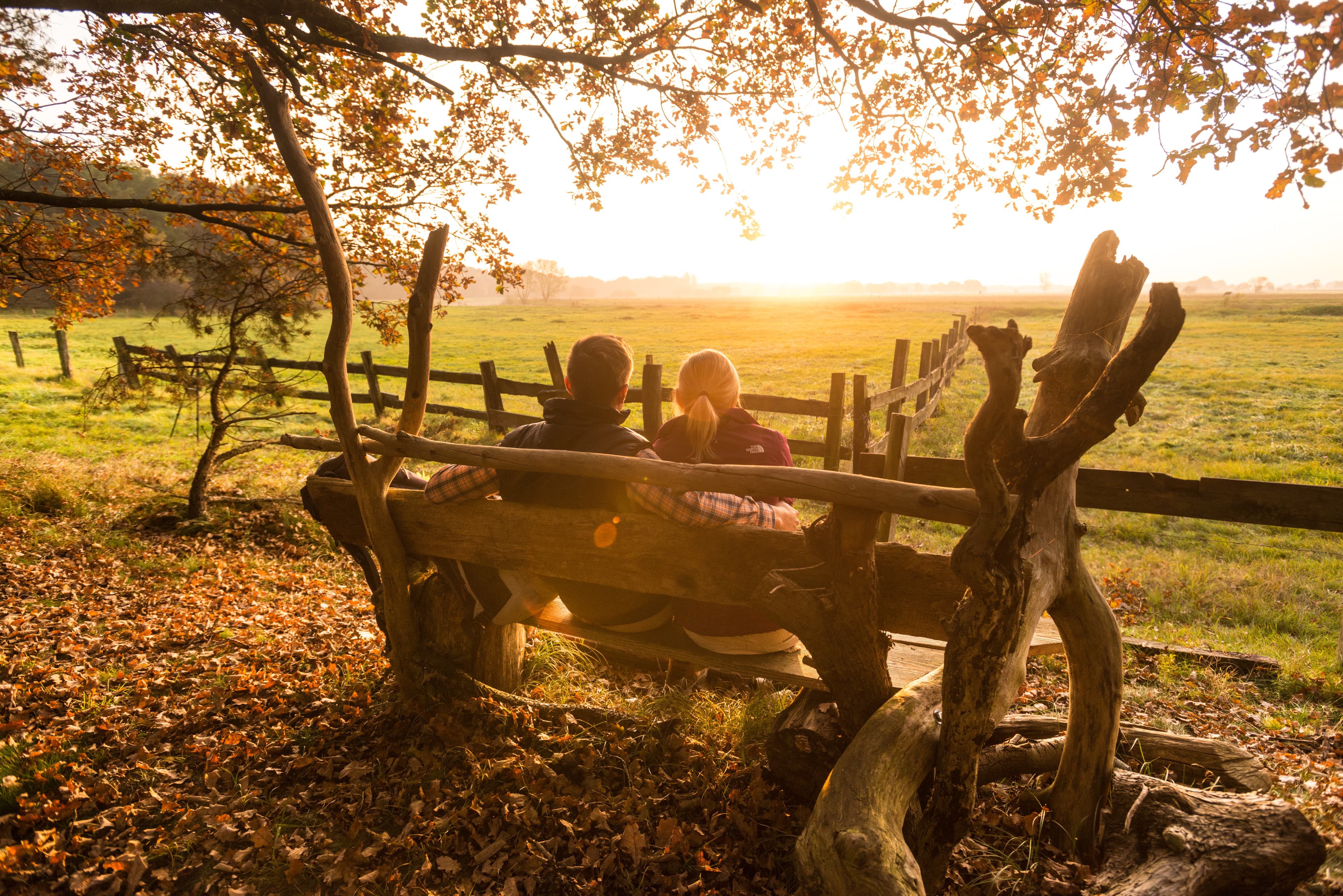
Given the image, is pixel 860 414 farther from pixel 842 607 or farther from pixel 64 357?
pixel 64 357

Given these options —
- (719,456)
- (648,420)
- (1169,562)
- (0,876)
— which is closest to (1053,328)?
(1169,562)

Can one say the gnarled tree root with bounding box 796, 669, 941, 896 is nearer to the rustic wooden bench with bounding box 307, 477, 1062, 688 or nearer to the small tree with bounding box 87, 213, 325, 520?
the rustic wooden bench with bounding box 307, 477, 1062, 688

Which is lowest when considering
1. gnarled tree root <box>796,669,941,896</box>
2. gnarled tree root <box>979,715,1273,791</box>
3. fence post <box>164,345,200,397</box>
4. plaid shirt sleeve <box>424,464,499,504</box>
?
gnarled tree root <box>979,715,1273,791</box>

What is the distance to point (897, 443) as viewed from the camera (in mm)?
5660

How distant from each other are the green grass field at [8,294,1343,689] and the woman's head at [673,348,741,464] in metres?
2.92

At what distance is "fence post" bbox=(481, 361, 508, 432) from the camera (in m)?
10.6

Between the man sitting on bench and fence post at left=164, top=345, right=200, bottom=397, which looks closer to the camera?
the man sitting on bench

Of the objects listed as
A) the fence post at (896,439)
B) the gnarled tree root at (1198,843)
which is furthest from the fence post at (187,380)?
the gnarled tree root at (1198,843)

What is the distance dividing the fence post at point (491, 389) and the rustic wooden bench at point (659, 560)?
6994 mm

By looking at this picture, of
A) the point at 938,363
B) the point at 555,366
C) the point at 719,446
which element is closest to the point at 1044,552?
the point at 719,446

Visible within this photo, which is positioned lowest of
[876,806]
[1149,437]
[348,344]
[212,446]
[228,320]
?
[876,806]

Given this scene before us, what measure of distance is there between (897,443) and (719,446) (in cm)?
278

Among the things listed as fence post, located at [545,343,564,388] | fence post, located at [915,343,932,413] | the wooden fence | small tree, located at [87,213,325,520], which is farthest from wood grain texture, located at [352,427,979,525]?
fence post, located at [915,343,932,413]

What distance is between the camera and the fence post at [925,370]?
1220cm
